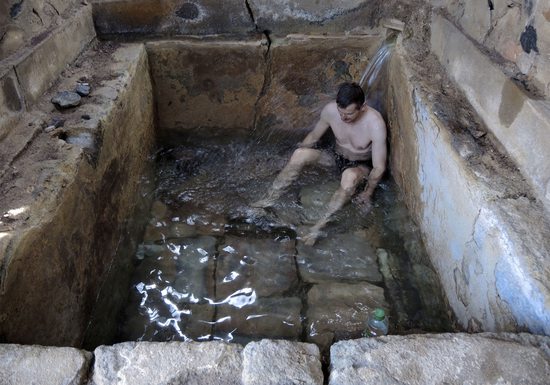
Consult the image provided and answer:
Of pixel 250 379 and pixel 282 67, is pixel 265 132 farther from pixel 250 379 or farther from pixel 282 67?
pixel 250 379

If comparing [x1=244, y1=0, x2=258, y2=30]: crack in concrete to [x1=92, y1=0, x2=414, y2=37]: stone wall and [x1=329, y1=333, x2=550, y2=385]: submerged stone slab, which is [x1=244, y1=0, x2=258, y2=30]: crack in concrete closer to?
[x1=92, y1=0, x2=414, y2=37]: stone wall

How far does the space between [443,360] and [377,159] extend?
2.25m

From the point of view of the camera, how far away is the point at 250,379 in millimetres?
1438

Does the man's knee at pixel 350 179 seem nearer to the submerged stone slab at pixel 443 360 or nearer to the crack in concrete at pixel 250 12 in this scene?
the crack in concrete at pixel 250 12

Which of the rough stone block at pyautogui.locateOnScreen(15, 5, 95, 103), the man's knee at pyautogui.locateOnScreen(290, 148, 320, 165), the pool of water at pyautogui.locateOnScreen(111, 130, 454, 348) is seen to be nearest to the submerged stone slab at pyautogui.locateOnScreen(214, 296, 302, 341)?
the pool of water at pyautogui.locateOnScreen(111, 130, 454, 348)

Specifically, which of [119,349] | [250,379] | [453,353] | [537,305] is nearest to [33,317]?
[119,349]

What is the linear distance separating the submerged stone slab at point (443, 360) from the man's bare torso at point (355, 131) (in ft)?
7.23

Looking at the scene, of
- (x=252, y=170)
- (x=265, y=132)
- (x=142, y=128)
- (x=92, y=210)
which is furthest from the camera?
(x=265, y=132)

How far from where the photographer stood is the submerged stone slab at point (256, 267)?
287 cm

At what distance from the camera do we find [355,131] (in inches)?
143

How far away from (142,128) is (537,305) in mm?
3067

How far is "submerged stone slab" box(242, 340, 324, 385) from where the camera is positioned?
1.43 metres

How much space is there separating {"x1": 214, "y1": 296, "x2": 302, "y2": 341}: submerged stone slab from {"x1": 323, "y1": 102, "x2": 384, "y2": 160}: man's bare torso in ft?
4.84

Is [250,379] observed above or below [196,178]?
above
